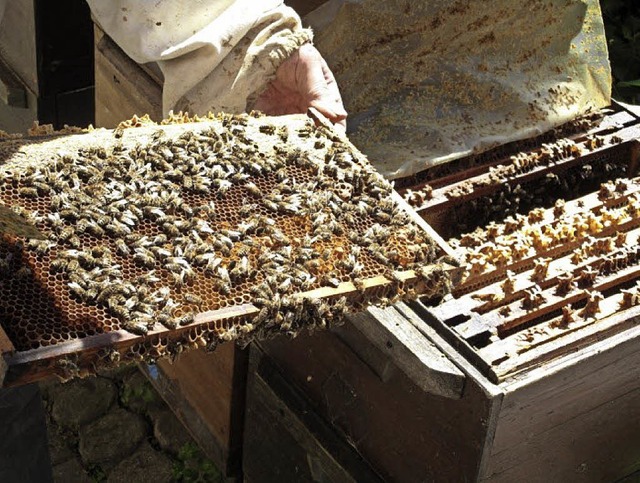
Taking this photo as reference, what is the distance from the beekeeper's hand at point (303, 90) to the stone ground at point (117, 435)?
6.59ft

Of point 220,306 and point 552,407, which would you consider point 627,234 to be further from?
point 220,306

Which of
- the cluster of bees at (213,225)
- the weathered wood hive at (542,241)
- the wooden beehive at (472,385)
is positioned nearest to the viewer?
the cluster of bees at (213,225)

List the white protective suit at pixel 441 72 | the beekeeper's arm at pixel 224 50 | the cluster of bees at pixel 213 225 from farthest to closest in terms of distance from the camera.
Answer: the white protective suit at pixel 441 72, the beekeeper's arm at pixel 224 50, the cluster of bees at pixel 213 225

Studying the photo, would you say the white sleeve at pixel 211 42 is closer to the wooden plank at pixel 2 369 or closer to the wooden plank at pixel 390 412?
the wooden plank at pixel 390 412

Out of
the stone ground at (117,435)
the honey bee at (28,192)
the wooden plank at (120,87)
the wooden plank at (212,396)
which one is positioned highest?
the honey bee at (28,192)

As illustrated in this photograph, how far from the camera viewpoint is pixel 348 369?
3.68 m

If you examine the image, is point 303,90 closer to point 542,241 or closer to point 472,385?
point 542,241

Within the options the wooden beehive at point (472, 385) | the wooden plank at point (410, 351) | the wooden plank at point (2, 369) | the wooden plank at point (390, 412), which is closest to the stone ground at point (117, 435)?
the wooden beehive at point (472, 385)

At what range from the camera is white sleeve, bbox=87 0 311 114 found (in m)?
4.17

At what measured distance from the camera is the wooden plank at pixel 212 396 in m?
4.39

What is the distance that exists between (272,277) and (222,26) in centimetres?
179

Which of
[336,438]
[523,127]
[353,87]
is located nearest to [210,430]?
[336,438]

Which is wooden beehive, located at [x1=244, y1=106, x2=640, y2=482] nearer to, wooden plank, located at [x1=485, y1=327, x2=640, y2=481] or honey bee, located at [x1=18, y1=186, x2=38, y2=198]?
wooden plank, located at [x1=485, y1=327, x2=640, y2=481]

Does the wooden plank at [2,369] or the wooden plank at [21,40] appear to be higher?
the wooden plank at [2,369]
